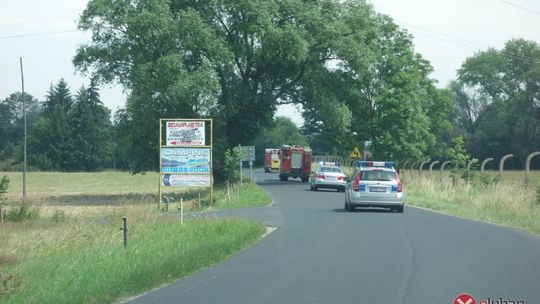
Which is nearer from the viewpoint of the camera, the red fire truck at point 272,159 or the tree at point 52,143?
the red fire truck at point 272,159

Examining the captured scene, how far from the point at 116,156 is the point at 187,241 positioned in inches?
4524

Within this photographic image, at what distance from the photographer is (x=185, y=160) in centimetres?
3288

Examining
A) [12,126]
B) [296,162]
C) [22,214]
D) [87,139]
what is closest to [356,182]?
[22,214]

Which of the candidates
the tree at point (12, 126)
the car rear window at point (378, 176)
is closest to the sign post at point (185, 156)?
the car rear window at point (378, 176)

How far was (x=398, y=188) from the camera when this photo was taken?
28641 millimetres

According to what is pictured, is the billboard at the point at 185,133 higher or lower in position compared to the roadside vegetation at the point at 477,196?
higher

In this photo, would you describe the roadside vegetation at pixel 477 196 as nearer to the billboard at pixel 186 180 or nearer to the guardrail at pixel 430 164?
the guardrail at pixel 430 164

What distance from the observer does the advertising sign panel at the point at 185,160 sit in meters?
32.6

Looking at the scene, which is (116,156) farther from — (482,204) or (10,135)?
(482,204)

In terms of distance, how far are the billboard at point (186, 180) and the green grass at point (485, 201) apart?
9206 mm

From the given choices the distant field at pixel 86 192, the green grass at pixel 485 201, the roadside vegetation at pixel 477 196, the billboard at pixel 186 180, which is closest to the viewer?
the green grass at pixel 485 201

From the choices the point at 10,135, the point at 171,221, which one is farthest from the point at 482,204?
the point at 10,135

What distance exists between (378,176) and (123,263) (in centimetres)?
1611

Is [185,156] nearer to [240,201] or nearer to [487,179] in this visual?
[240,201]
